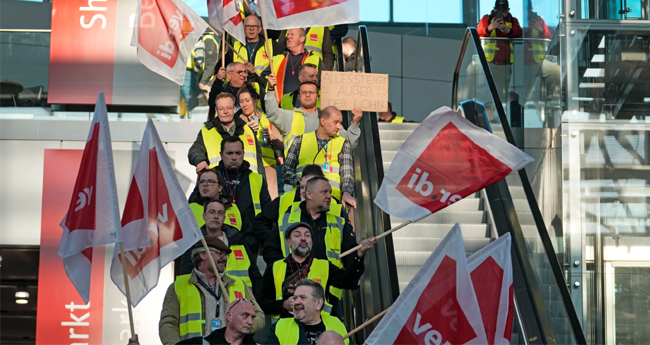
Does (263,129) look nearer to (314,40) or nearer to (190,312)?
(314,40)

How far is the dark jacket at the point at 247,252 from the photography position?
8.48 metres

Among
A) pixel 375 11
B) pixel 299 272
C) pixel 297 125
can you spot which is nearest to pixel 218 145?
pixel 297 125

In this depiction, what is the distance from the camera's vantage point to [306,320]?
7242 mm

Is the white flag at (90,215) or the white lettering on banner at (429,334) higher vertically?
the white flag at (90,215)

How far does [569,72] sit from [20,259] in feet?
22.6

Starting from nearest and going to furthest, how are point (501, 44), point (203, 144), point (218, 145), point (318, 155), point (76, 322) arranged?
point (318, 155) → point (218, 145) → point (203, 144) → point (76, 322) → point (501, 44)

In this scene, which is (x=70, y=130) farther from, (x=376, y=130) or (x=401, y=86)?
(x=401, y=86)

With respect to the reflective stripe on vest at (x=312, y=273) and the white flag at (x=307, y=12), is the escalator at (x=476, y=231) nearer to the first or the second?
the reflective stripe on vest at (x=312, y=273)

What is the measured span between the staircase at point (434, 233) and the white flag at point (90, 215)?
142 inches

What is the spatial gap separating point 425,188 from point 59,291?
594 cm

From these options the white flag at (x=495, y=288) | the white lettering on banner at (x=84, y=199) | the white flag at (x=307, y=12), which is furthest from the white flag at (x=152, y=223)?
the white flag at (x=307, y=12)

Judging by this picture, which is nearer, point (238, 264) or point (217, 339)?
point (217, 339)

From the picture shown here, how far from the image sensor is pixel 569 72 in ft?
34.3

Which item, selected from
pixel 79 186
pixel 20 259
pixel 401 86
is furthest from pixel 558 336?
pixel 401 86
